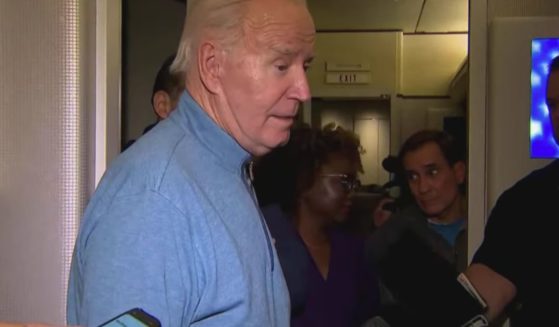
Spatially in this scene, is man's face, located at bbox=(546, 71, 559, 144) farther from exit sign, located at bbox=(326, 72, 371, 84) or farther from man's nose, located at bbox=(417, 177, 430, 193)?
exit sign, located at bbox=(326, 72, 371, 84)

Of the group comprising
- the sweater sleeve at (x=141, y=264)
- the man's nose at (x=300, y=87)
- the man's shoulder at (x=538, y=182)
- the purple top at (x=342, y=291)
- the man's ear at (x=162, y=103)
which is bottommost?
the purple top at (x=342, y=291)

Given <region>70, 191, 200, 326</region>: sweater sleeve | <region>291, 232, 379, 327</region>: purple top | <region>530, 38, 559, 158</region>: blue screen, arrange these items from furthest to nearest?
<region>291, 232, 379, 327</region>: purple top, <region>530, 38, 559, 158</region>: blue screen, <region>70, 191, 200, 326</region>: sweater sleeve

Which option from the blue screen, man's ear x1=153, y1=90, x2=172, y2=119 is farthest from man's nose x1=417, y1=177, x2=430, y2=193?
man's ear x1=153, y1=90, x2=172, y2=119

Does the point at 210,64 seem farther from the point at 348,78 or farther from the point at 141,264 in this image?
the point at 348,78

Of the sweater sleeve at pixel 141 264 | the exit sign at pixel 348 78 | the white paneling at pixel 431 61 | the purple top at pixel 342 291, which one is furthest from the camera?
the white paneling at pixel 431 61

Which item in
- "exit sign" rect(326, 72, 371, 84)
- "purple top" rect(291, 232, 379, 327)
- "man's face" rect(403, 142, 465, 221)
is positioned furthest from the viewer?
"exit sign" rect(326, 72, 371, 84)

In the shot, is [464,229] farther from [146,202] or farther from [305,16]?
[146,202]

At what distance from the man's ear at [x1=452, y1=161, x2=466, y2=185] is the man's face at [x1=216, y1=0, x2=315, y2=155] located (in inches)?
41.4

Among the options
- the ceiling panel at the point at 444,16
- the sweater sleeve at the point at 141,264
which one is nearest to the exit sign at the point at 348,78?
the ceiling panel at the point at 444,16

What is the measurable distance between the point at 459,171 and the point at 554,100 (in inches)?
21.0

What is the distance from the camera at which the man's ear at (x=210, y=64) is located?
2.81ft

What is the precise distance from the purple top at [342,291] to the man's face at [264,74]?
0.84 meters

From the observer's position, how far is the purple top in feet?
5.40

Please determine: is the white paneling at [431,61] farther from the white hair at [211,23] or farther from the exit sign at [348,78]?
the white hair at [211,23]
